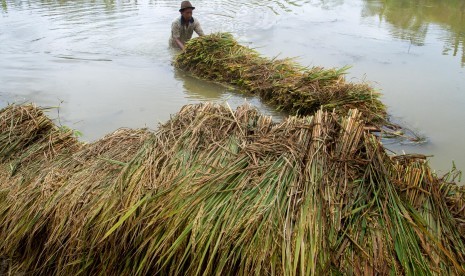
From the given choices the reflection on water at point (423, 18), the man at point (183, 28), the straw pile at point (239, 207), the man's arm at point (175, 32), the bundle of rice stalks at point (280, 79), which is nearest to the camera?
the straw pile at point (239, 207)

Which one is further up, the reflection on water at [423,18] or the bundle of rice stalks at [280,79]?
the reflection on water at [423,18]

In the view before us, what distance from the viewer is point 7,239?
2.66 m

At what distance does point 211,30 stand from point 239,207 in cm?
798

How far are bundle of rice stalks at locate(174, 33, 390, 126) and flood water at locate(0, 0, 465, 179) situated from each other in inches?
10.2

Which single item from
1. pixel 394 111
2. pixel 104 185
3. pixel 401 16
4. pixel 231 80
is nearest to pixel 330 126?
pixel 104 185

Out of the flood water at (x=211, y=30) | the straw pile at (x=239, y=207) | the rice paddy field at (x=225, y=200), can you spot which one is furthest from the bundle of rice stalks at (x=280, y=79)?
the straw pile at (x=239, y=207)

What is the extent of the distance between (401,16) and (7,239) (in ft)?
39.2

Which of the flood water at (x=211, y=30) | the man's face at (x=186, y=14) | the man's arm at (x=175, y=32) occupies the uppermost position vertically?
the man's face at (x=186, y=14)

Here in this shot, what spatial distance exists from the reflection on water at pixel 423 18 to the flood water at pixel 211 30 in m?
0.03

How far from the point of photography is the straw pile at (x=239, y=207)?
209cm

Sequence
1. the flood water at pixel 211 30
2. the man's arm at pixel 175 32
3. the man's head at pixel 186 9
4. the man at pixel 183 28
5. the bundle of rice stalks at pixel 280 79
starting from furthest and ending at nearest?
the man's arm at pixel 175 32 → the man at pixel 183 28 → the man's head at pixel 186 9 → the flood water at pixel 211 30 → the bundle of rice stalks at pixel 280 79

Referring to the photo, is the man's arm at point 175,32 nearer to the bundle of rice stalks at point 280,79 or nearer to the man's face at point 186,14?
the man's face at point 186,14

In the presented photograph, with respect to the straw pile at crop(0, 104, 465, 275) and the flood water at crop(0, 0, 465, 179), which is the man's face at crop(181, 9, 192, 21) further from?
the straw pile at crop(0, 104, 465, 275)

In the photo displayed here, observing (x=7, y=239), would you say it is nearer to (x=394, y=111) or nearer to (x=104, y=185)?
(x=104, y=185)
